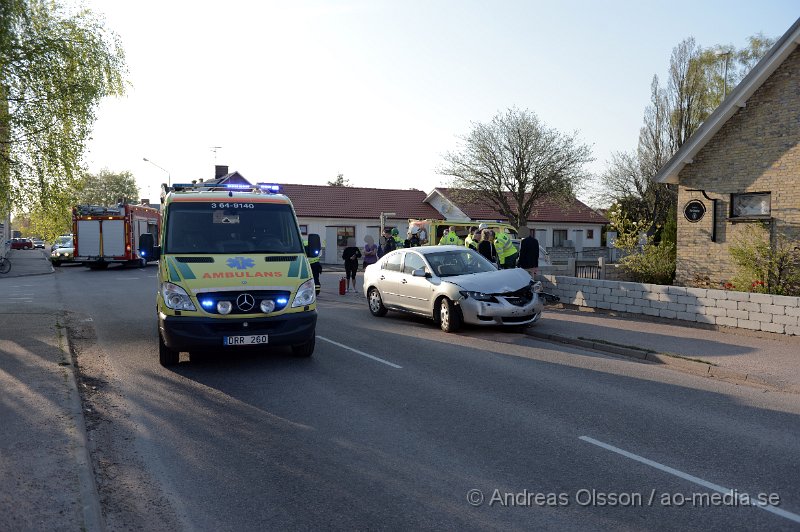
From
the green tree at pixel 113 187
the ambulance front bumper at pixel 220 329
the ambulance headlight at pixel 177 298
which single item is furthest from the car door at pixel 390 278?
the green tree at pixel 113 187

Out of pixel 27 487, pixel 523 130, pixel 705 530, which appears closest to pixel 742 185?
pixel 705 530

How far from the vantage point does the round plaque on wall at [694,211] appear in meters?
17.9

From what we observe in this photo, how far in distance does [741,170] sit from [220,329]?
1407 cm

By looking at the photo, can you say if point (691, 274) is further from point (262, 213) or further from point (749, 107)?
point (262, 213)

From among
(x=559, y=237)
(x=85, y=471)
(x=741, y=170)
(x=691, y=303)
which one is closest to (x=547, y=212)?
(x=559, y=237)

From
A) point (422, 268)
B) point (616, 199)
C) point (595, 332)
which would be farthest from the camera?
point (616, 199)

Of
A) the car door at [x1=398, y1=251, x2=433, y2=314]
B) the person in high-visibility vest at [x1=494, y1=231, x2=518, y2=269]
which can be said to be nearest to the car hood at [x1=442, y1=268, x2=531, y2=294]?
the car door at [x1=398, y1=251, x2=433, y2=314]

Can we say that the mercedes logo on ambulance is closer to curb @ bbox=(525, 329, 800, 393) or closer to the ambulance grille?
the ambulance grille

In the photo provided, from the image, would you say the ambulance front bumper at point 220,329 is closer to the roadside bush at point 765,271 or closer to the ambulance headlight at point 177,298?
the ambulance headlight at point 177,298

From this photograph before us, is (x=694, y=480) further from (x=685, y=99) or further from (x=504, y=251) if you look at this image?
(x=685, y=99)

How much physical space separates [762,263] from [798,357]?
474cm

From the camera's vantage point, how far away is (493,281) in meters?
12.7

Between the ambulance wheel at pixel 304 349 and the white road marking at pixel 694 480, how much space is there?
183 inches

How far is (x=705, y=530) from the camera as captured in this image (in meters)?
4.20
